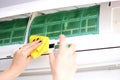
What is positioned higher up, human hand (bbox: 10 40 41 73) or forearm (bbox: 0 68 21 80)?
human hand (bbox: 10 40 41 73)

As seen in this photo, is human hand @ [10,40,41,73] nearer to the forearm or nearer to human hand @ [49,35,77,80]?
the forearm

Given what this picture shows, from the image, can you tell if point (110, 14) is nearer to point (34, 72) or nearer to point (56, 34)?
point (56, 34)

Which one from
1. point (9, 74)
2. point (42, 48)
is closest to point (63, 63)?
point (42, 48)

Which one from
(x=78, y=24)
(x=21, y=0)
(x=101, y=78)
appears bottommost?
(x=101, y=78)

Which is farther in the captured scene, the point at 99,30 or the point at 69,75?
the point at 99,30

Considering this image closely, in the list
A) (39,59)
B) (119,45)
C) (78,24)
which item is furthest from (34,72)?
(119,45)

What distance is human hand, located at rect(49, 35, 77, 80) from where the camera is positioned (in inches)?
33.2

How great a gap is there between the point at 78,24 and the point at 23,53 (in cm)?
27

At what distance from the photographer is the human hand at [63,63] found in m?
0.84

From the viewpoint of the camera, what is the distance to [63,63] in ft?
2.83

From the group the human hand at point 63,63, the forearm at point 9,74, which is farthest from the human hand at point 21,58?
the human hand at point 63,63

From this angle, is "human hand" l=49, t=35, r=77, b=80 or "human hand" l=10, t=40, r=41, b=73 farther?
"human hand" l=10, t=40, r=41, b=73

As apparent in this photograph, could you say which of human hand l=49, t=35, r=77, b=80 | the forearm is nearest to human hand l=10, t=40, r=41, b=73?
the forearm

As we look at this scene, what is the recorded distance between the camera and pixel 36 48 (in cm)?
101
